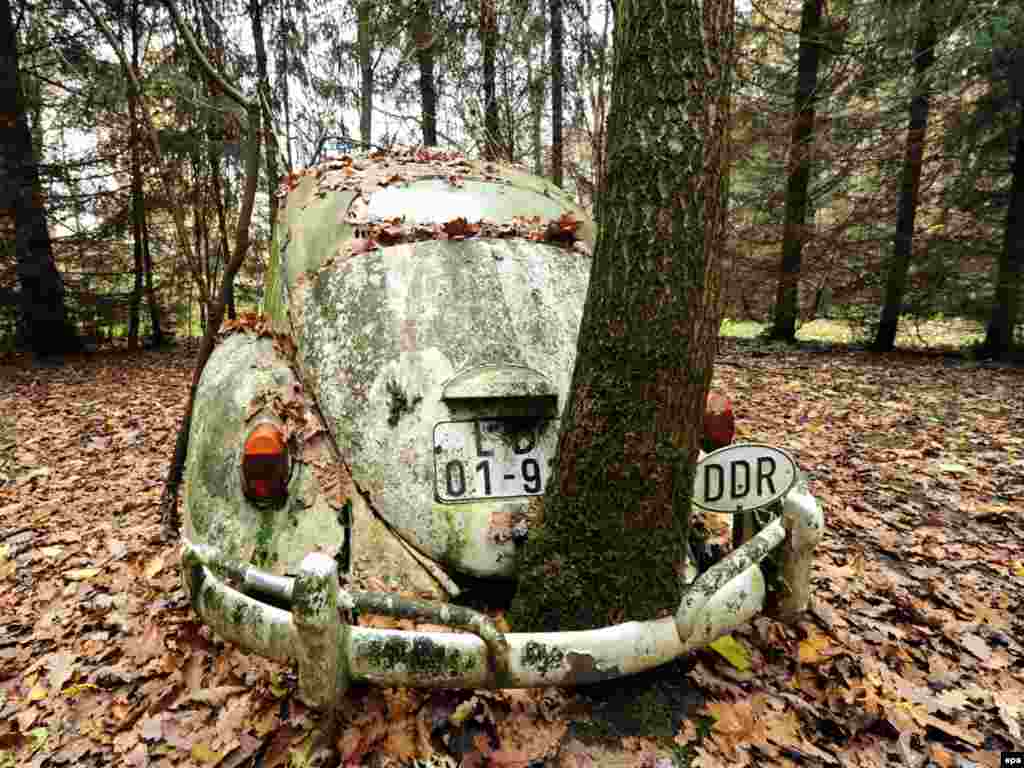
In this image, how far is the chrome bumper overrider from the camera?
59.9 inches

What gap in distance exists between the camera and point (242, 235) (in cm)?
331

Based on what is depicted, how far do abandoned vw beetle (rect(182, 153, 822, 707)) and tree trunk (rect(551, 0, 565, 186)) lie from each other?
9326 mm

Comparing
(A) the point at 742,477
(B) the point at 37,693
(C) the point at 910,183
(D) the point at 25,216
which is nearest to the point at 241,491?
(B) the point at 37,693

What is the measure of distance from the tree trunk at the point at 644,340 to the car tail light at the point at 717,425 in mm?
588

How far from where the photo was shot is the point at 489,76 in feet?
34.6

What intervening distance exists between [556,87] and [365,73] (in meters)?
4.90

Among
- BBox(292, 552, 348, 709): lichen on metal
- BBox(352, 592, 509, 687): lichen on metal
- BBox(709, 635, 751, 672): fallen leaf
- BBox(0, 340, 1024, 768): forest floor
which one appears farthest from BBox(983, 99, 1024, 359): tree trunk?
BBox(292, 552, 348, 709): lichen on metal

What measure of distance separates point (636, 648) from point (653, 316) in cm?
103

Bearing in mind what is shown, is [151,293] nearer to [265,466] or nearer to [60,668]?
[60,668]

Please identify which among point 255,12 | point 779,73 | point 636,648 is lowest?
point 636,648

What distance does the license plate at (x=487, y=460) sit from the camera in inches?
83.5

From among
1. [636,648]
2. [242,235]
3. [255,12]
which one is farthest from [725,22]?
[255,12]

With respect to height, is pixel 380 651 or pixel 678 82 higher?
pixel 678 82

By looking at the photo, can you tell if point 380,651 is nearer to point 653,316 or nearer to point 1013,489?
point 653,316
